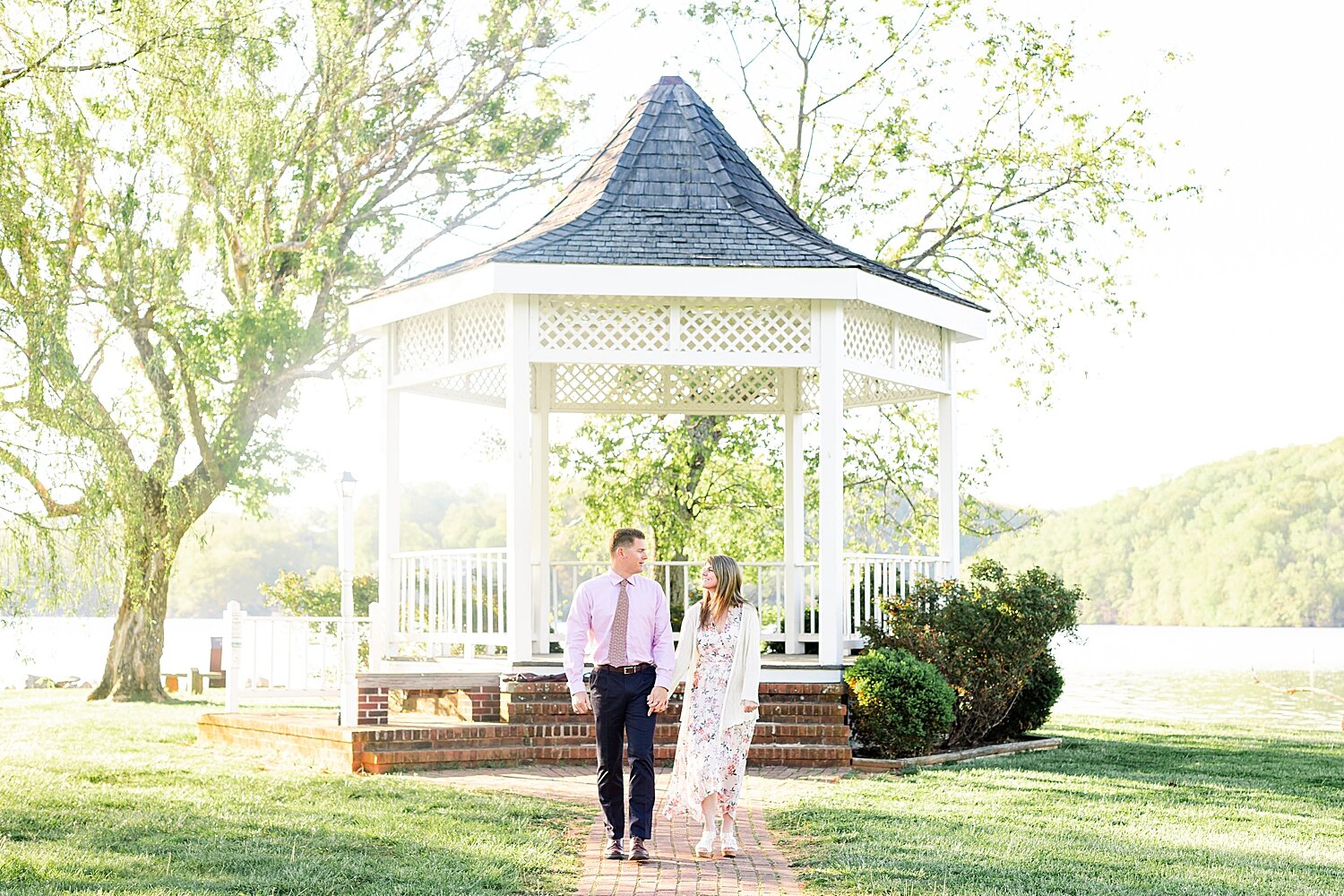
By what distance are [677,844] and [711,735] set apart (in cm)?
73

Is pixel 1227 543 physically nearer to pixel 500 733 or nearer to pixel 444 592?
pixel 444 592

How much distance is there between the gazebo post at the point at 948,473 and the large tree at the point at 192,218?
283 inches

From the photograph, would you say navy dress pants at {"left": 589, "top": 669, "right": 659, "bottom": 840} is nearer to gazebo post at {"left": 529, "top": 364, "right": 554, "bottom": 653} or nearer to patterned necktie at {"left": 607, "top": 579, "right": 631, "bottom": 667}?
patterned necktie at {"left": 607, "top": 579, "right": 631, "bottom": 667}

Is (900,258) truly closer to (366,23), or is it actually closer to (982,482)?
(982,482)

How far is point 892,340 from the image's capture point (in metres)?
13.8

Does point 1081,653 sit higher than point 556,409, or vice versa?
point 556,409

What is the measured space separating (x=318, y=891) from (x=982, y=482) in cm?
1632

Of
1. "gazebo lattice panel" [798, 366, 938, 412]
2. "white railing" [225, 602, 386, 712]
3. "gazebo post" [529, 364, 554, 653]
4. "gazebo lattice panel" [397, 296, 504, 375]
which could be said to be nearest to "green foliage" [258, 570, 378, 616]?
"white railing" [225, 602, 386, 712]

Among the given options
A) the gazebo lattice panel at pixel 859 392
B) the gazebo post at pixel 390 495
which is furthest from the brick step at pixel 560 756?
the gazebo lattice panel at pixel 859 392

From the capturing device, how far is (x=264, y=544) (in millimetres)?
63656

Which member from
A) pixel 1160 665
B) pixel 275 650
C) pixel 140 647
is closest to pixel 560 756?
pixel 275 650

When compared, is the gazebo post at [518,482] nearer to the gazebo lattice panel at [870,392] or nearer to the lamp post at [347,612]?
the lamp post at [347,612]

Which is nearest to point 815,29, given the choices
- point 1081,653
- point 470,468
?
point 470,468

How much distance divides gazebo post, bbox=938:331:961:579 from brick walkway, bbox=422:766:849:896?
354 cm
